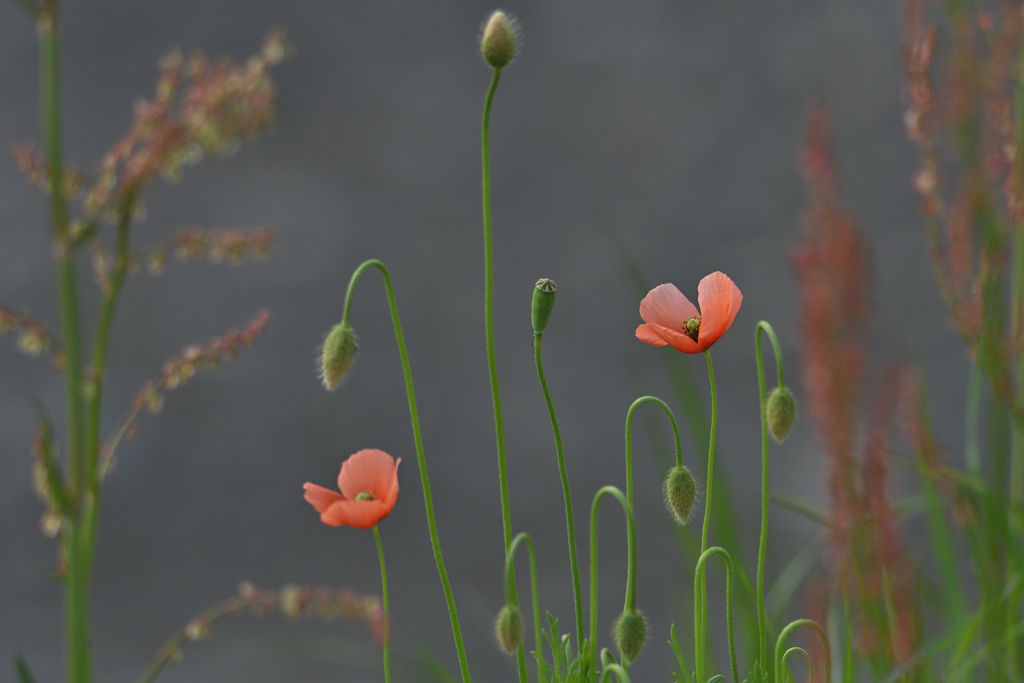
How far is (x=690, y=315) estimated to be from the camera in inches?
15.8

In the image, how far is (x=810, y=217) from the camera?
0.71 meters

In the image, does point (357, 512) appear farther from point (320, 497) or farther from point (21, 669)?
point (21, 669)

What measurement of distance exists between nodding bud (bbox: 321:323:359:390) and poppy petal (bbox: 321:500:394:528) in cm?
4

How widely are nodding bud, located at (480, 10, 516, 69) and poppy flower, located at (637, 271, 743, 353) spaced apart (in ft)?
0.36

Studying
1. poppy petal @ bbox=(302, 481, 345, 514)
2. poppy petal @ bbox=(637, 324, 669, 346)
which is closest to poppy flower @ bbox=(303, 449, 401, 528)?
poppy petal @ bbox=(302, 481, 345, 514)

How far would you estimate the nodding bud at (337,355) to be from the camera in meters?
0.34

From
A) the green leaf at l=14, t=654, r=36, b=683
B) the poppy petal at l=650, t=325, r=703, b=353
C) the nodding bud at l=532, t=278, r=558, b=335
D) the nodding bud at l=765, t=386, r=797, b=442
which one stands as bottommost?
the green leaf at l=14, t=654, r=36, b=683

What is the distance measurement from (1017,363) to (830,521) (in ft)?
0.75

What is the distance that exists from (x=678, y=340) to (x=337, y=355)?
0.42 feet

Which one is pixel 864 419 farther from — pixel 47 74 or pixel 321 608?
pixel 47 74

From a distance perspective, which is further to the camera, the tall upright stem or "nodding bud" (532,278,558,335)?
the tall upright stem

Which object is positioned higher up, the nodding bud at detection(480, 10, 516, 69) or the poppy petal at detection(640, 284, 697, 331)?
the nodding bud at detection(480, 10, 516, 69)

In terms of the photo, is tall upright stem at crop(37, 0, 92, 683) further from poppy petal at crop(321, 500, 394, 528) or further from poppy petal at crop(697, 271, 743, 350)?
poppy petal at crop(697, 271, 743, 350)

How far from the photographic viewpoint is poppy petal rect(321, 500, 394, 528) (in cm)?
34
